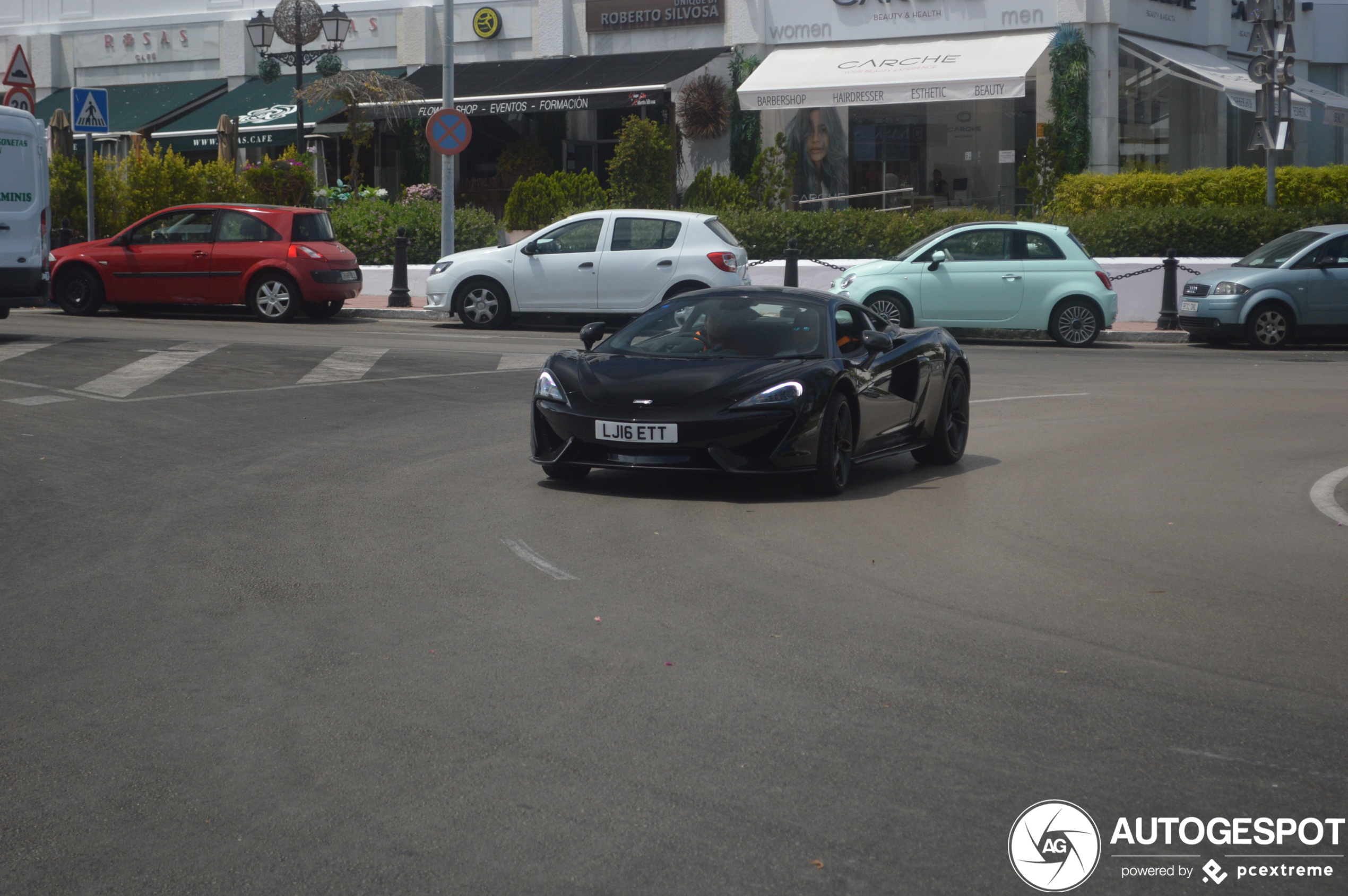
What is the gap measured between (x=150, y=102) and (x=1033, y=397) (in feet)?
102

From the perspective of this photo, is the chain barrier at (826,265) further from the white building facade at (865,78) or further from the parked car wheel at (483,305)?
the white building facade at (865,78)

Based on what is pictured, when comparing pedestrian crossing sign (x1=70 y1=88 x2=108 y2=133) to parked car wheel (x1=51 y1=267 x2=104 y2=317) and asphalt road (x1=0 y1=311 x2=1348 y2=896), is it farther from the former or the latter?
asphalt road (x1=0 y1=311 x2=1348 y2=896)

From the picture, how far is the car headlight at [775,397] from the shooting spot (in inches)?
330

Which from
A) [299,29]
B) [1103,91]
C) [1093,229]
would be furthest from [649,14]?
[1093,229]

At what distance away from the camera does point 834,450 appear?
8.65 m

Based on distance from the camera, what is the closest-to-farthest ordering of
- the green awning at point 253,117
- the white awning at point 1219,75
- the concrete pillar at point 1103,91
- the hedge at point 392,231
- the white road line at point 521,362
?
the white road line at point 521,362 < the hedge at point 392,231 < the white awning at point 1219,75 < the concrete pillar at point 1103,91 < the green awning at point 253,117

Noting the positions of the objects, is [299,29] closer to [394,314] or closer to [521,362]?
[394,314]

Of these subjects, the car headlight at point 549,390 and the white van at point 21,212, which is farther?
the white van at point 21,212

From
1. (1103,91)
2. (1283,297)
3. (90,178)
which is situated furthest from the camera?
(1103,91)

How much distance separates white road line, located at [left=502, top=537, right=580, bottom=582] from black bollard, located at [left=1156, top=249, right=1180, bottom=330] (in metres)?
15.5

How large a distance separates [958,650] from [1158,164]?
3000 cm

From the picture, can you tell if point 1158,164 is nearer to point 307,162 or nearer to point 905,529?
point 307,162

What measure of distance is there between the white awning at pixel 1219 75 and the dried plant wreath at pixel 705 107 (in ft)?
27.2

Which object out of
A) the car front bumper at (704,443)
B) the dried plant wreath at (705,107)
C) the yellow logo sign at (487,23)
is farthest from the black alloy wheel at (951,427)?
the yellow logo sign at (487,23)
